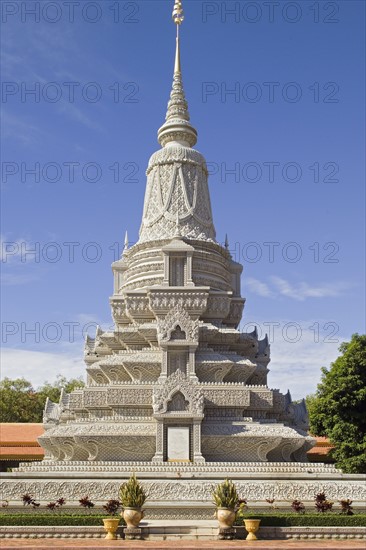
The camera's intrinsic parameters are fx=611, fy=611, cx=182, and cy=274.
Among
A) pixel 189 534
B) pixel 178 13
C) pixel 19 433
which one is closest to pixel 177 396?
pixel 189 534

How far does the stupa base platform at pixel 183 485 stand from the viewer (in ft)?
61.1

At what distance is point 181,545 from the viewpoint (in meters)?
14.2

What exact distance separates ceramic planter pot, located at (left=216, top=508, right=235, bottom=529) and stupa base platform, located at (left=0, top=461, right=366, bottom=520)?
8.77ft

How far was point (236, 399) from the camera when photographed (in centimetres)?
2191

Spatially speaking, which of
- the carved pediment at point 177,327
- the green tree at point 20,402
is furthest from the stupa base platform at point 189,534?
the green tree at point 20,402

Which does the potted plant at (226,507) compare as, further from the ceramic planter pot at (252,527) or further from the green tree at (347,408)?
the green tree at (347,408)

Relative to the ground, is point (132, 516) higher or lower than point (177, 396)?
lower

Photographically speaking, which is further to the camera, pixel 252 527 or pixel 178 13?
pixel 178 13

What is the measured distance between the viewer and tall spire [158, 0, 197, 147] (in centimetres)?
2855

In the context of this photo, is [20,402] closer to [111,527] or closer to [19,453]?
[19,453]

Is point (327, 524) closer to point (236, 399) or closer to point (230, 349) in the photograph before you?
point (236, 399)

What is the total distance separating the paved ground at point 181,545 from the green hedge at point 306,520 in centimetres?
62

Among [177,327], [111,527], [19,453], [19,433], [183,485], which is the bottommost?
[111,527]

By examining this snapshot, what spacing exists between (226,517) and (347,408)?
52.6 feet
